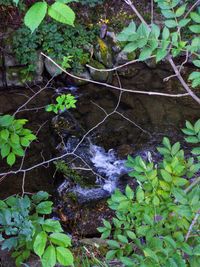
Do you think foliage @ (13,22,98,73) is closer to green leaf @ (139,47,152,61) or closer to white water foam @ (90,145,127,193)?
white water foam @ (90,145,127,193)

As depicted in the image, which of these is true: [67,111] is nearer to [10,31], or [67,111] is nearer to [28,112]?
[28,112]

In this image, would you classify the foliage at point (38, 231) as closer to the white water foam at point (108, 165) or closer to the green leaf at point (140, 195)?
the green leaf at point (140, 195)

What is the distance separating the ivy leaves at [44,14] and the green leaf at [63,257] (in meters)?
0.78

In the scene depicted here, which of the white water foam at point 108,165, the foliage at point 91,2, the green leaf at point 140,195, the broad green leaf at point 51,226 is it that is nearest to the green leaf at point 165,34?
the green leaf at point 140,195

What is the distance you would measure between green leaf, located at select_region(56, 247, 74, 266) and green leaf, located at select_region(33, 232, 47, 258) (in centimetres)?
6

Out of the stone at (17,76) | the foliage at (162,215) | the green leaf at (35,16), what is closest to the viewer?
the green leaf at (35,16)

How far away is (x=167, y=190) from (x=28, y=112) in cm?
463

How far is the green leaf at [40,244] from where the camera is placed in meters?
1.19

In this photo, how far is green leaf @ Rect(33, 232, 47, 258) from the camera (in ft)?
3.91

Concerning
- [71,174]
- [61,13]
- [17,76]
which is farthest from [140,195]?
[17,76]

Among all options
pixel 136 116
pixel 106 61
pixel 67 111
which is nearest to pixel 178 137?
pixel 136 116

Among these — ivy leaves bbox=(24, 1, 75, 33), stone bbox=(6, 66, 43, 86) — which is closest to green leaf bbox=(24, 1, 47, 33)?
ivy leaves bbox=(24, 1, 75, 33)

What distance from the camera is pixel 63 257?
3.95 ft

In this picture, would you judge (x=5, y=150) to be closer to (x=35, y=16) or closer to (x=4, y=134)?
Result: (x=4, y=134)
